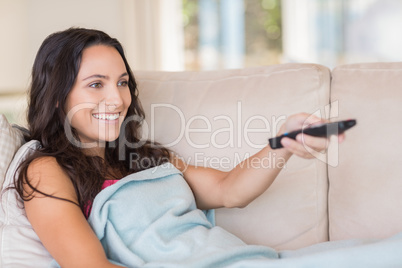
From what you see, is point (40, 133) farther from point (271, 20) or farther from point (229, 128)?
point (271, 20)

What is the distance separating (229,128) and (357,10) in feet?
10.1

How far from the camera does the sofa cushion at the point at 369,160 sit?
1.36 metres

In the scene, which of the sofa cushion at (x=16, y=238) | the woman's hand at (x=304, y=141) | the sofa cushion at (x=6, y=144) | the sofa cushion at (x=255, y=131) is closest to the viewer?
the woman's hand at (x=304, y=141)

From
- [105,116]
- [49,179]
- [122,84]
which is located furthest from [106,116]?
[49,179]

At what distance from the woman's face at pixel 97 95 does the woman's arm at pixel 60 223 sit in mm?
190

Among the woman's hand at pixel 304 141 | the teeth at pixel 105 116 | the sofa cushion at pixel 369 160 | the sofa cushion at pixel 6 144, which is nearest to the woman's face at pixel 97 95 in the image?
the teeth at pixel 105 116

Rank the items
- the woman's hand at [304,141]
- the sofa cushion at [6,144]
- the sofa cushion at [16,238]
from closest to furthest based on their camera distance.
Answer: the woman's hand at [304,141]
the sofa cushion at [16,238]
the sofa cushion at [6,144]

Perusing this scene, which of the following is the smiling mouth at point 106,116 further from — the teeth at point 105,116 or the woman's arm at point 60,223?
the woman's arm at point 60,223

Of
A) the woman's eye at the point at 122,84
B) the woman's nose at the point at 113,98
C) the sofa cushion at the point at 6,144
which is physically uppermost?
the woman's eye at the point at 122,84

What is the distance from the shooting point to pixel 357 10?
13.8ft

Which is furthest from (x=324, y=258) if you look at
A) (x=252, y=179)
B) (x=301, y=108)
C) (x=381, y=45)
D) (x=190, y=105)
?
(x=381, y=45)

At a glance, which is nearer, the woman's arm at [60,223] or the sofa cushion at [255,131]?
the woman's arm at [60,223]

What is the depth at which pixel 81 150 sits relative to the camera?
4.79 ft

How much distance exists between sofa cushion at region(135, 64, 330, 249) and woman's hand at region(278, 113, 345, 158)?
265mm
